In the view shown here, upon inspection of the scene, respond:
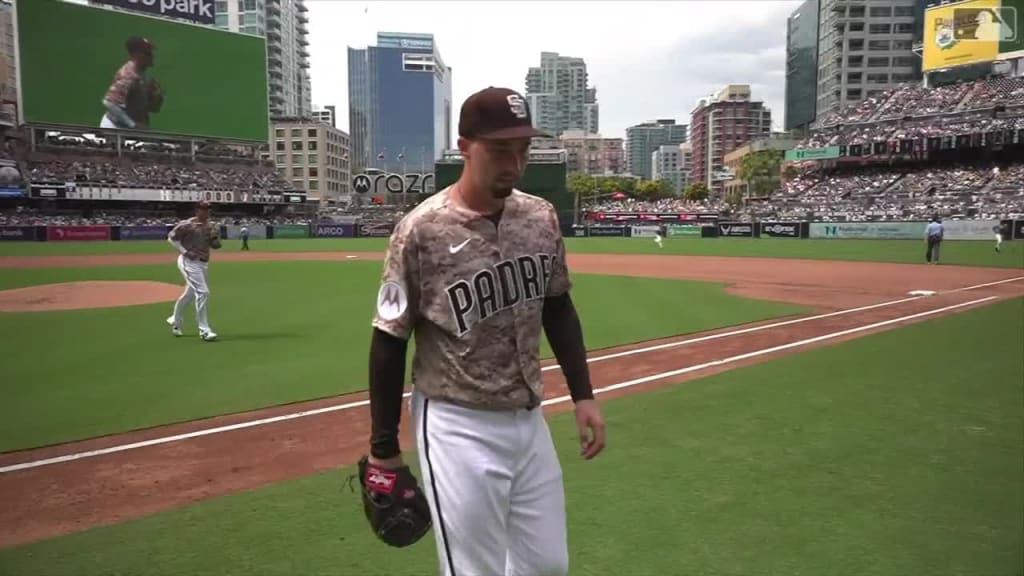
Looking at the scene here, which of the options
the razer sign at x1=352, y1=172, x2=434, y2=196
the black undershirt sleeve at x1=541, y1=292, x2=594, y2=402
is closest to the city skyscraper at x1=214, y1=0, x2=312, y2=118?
the razer sign at x1=352, y1=172, x2=434, y2=196

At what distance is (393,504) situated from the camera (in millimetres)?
2367

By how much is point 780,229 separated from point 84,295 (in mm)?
43191

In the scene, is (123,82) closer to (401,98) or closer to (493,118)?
(401,98)

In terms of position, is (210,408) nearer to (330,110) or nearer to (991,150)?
(991,150)

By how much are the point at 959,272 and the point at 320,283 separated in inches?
756

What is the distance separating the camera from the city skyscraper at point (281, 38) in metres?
111

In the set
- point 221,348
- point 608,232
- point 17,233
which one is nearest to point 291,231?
point 17,233

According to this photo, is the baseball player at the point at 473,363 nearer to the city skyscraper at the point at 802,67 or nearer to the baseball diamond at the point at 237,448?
the baseball diamond at the point at 237,448

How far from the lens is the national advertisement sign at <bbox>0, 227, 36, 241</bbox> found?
39.3 metres

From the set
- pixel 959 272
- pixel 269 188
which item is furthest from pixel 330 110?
pixel 959 272

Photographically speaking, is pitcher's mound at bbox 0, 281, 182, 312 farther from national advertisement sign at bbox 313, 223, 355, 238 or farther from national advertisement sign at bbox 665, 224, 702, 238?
national advertisement sign at bbox 665, 224, 702, 238

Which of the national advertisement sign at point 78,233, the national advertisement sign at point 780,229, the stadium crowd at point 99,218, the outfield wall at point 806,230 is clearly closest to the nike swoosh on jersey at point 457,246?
the outfield wall at point 806,230

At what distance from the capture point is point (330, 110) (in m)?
145

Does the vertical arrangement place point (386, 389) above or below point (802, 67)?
below
